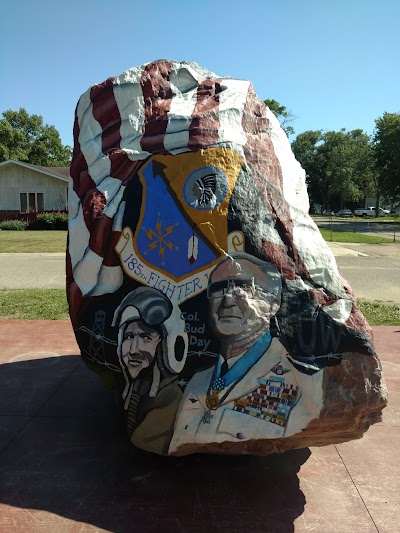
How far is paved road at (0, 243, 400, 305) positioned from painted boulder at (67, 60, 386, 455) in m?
7.20

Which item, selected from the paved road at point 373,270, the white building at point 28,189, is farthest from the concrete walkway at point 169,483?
the white building at point 28,189

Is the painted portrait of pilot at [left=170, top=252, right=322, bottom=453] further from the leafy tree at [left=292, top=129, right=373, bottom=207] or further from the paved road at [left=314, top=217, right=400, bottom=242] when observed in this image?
the leafy tree at [left=292, top=129, right=373, bottom=207]

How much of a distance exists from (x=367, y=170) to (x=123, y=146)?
6215cm

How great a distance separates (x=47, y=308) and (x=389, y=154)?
37.4 meters

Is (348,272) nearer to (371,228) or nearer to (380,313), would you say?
(380,313)

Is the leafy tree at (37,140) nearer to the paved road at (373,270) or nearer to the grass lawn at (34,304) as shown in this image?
the paved road at (373,270)

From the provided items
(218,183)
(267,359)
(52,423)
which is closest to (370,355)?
(267,359)

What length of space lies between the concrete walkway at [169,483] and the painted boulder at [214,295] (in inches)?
14.2

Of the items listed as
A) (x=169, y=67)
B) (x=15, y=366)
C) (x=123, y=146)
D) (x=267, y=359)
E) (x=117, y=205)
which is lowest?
(x=15, y=366)

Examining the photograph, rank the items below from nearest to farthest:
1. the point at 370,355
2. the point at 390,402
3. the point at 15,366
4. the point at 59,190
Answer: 1. the point at 370,355
2. the point at 390,402
3. the point at 15,366
4. the point at 59,190

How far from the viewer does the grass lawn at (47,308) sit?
8148mm

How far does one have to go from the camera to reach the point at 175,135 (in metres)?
3.59

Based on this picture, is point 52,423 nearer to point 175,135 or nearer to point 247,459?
point 247,459

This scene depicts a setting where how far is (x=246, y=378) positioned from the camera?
2926 millimetres
